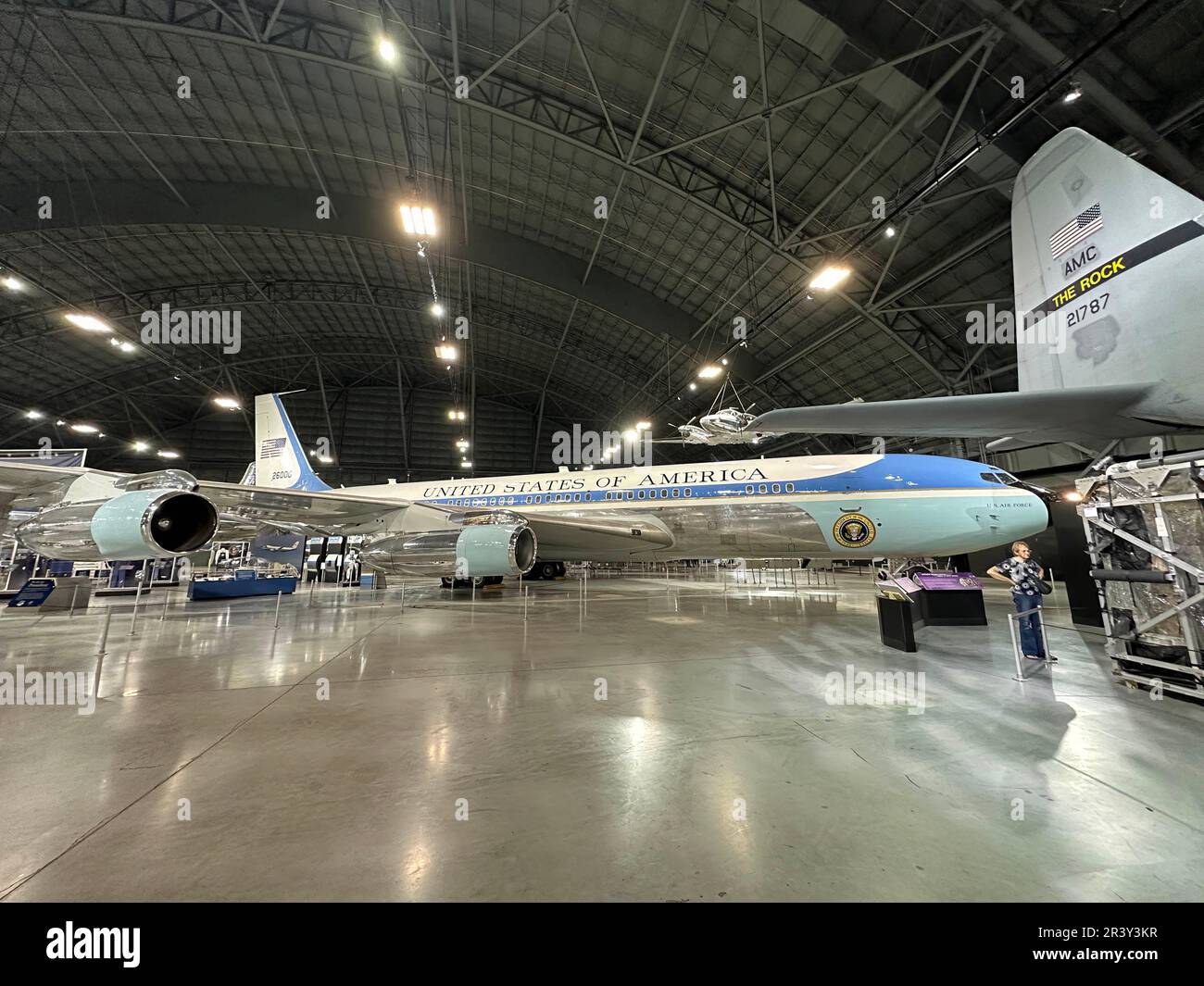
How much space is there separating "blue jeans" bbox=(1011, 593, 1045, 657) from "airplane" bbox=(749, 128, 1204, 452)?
1.84 metres

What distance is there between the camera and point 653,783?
2365mm

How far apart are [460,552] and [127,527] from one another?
164 inches

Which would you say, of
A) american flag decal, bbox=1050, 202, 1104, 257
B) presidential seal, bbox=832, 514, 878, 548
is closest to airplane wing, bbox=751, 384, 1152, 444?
american flag decal, bbox=1050, 202, 1104, 257

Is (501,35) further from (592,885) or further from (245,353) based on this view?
(245,353)

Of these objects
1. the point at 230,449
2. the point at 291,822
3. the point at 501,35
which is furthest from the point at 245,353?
the point at 291,822

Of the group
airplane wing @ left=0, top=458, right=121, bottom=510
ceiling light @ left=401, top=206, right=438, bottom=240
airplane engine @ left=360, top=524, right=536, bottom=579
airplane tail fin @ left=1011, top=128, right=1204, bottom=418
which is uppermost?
ceiling light @ left=401, top=206, right=438, bottom=240

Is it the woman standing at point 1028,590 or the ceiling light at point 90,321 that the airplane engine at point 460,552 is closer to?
the woman standing at point 1028,590

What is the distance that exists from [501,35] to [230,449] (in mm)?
36295

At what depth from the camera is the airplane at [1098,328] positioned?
3.40 meters

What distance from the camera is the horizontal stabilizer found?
3.43 metres

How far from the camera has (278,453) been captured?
14.2 m

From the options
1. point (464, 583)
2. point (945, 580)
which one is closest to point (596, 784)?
point (945, 580)

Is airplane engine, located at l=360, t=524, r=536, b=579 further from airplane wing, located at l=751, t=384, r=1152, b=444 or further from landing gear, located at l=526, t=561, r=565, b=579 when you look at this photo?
landing gear, located at l=526, t=561, r=565, b=579

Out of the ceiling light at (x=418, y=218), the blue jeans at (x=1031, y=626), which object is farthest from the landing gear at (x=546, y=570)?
the blue jeans at (x=1031, y=626)
